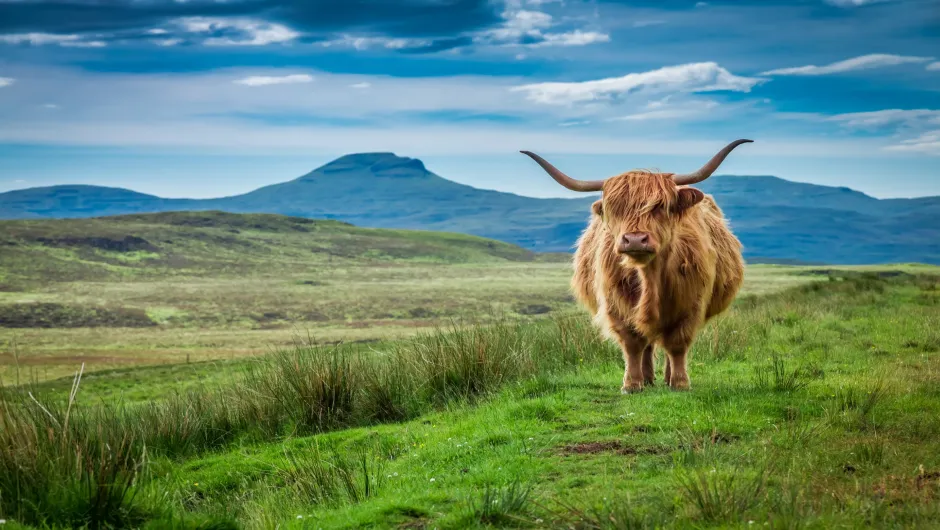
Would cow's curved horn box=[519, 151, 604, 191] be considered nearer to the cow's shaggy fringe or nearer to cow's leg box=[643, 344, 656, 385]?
cow's leg box=[643, 344, 656, 385]

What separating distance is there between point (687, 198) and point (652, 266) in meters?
0.62

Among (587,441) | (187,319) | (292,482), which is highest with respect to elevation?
(587,441)

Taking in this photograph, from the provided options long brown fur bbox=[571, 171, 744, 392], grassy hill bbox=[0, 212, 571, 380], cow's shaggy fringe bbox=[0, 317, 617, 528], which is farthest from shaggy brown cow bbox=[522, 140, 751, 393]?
grassy hill bbox=[0, 212, 571, 380]

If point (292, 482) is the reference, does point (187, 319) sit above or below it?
below

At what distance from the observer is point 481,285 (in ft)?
184

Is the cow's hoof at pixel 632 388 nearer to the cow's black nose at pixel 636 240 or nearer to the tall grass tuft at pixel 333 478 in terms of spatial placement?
the cow's black nose at pixel 636 240

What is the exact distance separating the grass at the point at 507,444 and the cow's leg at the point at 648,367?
1.19ft

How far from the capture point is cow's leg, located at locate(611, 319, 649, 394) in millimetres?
6926

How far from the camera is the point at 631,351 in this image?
705 cm

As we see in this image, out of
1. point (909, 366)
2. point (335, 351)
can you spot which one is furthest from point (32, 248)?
point (909, 366)

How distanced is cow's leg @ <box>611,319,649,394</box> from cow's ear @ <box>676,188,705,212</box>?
1.14m

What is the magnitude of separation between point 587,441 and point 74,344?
98.3 feet

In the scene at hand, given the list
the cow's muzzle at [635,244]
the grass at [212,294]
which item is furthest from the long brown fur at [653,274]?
the grass at [212,294]

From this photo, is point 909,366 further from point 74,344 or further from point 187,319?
point 187,319
